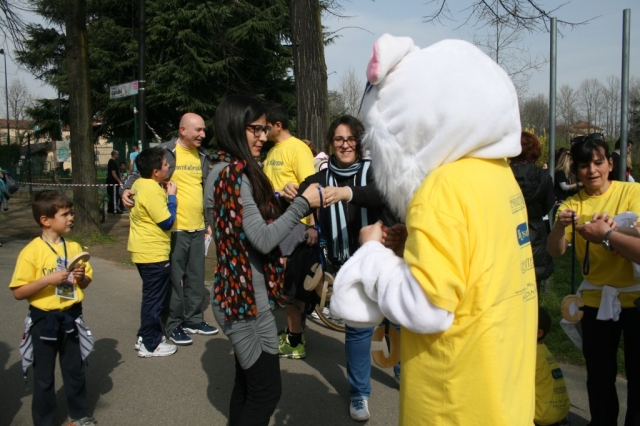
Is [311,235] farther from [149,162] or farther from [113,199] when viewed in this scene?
[113,199]

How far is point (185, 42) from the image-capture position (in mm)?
20469

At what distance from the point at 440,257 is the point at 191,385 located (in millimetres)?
3261

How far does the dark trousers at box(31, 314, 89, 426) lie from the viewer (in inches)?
131

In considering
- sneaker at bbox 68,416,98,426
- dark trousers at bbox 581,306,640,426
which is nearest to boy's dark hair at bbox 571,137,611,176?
dark trousers at bbox 581,306,640,426

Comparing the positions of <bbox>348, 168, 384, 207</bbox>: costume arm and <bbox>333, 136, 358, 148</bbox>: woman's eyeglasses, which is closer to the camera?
<bbox>348, 168, 384, 207</bbox>: costume arm

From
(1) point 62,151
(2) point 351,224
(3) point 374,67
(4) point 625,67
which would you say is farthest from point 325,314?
(1) point 62,151

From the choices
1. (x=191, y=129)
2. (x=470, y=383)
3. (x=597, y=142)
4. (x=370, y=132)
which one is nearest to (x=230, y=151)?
(x=370, y=132)

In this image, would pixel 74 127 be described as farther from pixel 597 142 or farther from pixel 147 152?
pixel 597 142

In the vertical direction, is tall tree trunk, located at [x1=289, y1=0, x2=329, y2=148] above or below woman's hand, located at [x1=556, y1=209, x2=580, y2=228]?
above

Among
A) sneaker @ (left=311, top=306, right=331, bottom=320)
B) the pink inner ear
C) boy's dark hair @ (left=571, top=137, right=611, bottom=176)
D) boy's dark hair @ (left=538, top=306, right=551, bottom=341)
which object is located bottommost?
sneaker @ (left=311, top=306, right=331, bottom=320)

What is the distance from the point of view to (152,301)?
4.73 metres

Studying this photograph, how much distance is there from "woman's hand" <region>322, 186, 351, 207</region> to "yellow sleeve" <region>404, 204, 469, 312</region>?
123 cm

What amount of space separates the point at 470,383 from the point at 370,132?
84cm

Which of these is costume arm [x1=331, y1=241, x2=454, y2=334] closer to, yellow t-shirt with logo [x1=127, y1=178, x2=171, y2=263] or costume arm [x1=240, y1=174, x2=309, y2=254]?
costume arm [x1=240, y1=174, x2=309, y2=254]
